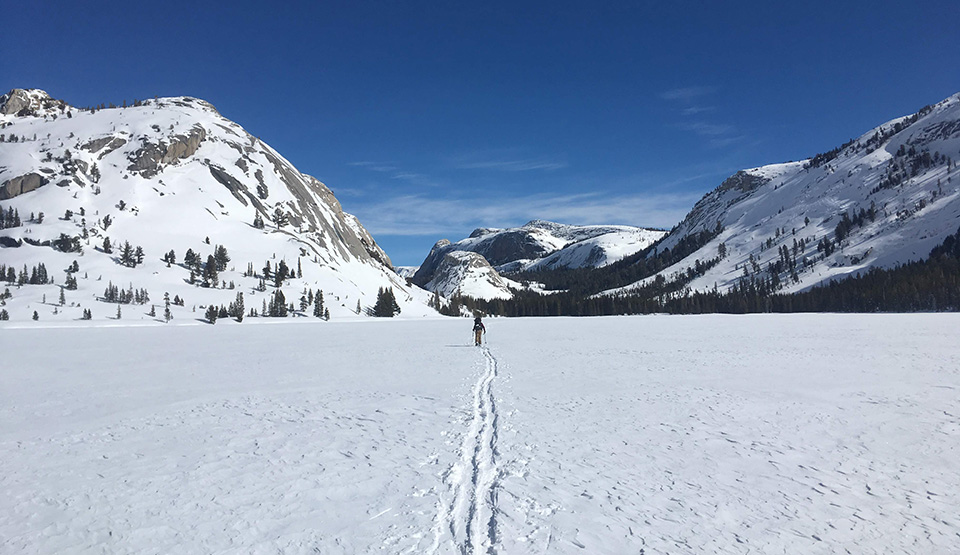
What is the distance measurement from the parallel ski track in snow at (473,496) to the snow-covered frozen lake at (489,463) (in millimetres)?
49

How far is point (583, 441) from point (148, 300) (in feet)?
361

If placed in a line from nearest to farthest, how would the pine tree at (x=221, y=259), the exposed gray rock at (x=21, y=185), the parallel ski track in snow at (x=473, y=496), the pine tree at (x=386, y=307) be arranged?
the parallel ski track in snow at (x=473, y=496) → the pine tree at (x=221, y=259) → the exposed gray rock at (x=21, y=185) → the pine tree at (x=386, y=307)

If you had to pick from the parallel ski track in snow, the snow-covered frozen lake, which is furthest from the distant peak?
the parallel ski track in snow

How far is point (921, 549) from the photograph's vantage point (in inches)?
A: 282

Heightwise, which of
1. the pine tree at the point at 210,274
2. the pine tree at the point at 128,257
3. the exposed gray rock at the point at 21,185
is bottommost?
the pine tree at the point at 210,274

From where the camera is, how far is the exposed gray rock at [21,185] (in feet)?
410

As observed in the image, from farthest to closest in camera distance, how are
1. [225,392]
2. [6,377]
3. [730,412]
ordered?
[6,377] < [225,392] < [730,412]

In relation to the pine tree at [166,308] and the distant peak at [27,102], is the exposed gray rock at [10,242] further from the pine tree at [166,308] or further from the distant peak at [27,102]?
the distant peak at [27,102]

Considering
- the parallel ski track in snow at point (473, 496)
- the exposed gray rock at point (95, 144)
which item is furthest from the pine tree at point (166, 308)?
the parallel ski track in snow at point (473, 496)

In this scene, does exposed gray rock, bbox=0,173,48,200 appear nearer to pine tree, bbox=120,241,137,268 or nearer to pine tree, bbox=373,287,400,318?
pine tree, bbox=120,241,137,268

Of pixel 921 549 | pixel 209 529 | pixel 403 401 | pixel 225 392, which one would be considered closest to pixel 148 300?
pixel 225 392

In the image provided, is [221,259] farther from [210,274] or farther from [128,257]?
[128,257]

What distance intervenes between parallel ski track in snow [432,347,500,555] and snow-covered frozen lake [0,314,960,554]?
0.16 feet

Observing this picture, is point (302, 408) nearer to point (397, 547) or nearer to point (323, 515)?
point (323, 515)
